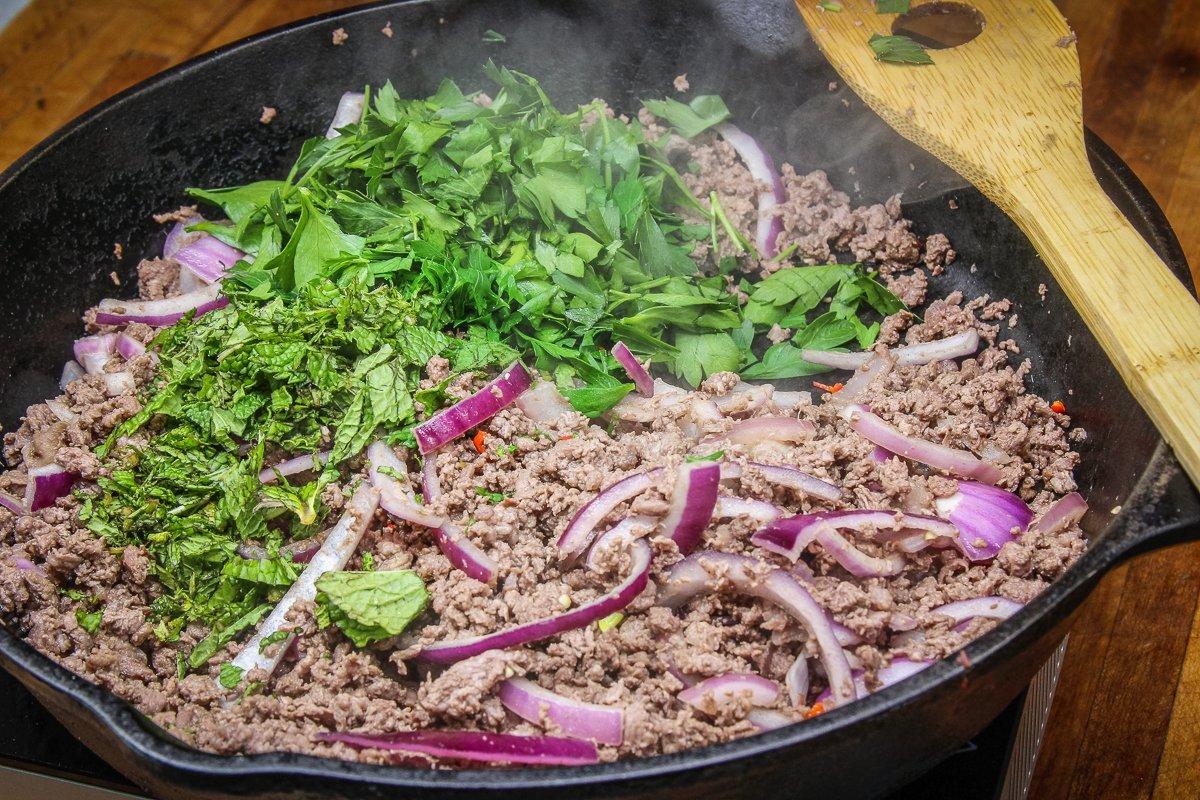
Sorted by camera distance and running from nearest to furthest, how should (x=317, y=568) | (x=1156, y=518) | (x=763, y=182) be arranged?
(x=1156, y=518) → (x=317, y=568) → (x=763, y=182)

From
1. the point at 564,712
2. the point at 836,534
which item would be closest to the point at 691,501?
the point at 836,534

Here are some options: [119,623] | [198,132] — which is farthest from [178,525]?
[198,132]

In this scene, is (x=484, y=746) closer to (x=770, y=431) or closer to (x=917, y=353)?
(x=770, y=431)

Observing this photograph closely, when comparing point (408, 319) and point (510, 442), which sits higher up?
point (408, 319)

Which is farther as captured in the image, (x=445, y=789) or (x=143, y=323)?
(x=143, y=323)

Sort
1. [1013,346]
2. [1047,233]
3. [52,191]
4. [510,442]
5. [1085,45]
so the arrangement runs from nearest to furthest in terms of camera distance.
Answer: [1047,233], [510,442], [1013,346], [52,191], [1085,45]

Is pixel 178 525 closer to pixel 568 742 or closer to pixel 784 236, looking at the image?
pixel 568 742

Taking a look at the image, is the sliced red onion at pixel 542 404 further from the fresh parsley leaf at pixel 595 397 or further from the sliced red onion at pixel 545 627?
the sliced red onion at pixel 545 627

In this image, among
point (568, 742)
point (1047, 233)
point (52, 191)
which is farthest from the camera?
point (52, 191)
